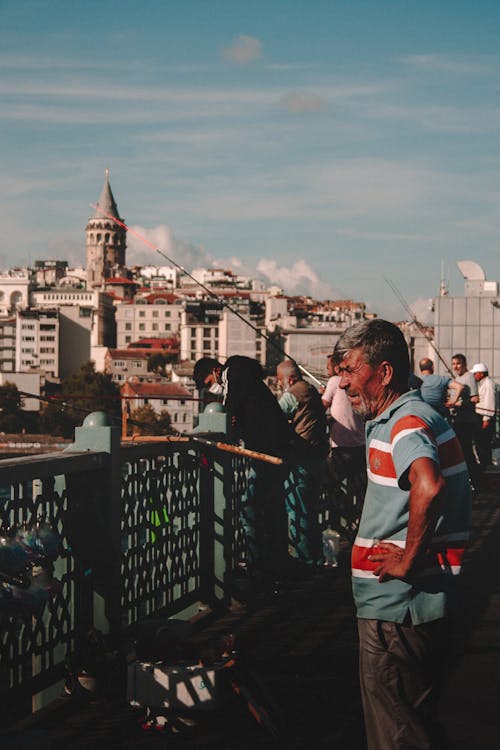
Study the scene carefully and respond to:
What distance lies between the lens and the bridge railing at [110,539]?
14.2 feet

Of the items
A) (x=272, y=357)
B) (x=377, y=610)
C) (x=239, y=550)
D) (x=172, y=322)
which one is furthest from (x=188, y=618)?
(x=172, y=322)

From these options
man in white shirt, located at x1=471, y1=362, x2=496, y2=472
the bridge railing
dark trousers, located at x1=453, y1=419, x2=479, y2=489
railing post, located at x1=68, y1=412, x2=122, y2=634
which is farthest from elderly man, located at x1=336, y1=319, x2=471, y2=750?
man in white shirt, located at x1=471, y1=362, x2=496, y2=472

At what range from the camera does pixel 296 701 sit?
15.7ft

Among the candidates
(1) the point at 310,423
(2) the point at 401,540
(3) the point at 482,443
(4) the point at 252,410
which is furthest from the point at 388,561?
(3) the point at 482,443

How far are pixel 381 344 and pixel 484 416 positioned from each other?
35.5 ft

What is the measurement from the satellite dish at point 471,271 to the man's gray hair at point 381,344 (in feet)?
66.3

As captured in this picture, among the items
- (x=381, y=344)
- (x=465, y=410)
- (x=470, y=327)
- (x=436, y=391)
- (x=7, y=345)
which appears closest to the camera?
(x=381, y=344)

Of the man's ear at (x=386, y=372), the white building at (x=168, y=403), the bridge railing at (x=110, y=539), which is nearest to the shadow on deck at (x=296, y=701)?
the bridge railing at (x=110, y=539)

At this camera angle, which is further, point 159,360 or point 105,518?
point 159,360

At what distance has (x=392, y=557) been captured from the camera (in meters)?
3.18

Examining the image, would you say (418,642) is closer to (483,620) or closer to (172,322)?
(483,620)

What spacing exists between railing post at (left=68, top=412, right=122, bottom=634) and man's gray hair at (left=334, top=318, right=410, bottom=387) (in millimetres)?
1812

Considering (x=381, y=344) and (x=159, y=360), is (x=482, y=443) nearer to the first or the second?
(x=381, y=344)

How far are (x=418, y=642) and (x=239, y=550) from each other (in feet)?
13.4
